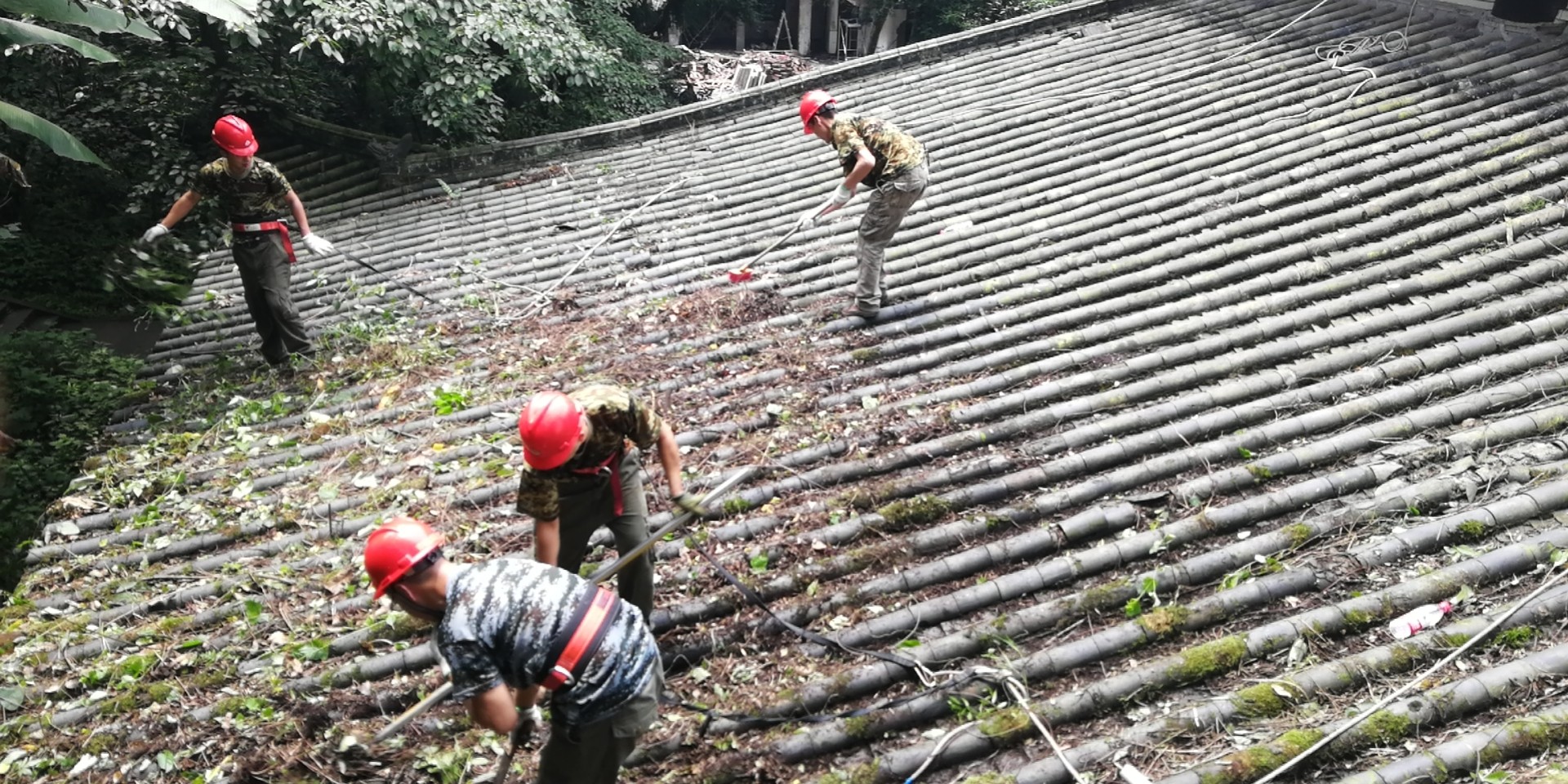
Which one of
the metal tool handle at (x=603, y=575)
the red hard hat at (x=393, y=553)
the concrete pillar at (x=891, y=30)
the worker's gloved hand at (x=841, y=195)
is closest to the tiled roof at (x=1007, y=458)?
the metal tool handle at (x=603, y=575)

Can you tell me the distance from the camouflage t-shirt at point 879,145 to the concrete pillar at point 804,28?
2034cm

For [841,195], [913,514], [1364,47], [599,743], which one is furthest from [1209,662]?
[1364,47]

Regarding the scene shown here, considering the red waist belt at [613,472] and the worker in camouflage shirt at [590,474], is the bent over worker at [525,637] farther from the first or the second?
the red waist belt at [613,472]

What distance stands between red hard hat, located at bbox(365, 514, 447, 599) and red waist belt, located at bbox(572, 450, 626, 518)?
93 centimetres

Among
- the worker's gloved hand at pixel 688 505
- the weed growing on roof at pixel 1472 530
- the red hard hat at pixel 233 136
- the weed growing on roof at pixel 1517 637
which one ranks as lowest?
the weed growing on roof at pixel 1517 637

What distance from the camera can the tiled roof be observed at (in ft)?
10.5

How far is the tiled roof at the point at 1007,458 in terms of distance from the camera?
3209 mm

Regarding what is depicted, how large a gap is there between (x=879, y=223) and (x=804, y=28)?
2080 centimetres

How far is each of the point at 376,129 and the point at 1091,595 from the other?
11144 millimetres

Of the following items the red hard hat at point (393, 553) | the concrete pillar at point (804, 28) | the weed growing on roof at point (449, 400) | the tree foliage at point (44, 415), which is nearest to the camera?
the red hard hat at point (393, 553)

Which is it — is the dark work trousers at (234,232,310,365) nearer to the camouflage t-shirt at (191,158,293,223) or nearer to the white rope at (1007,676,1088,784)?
the camouflage t-shirt at (191,158,293,223)

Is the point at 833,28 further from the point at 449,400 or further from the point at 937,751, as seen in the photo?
the point at 937,751

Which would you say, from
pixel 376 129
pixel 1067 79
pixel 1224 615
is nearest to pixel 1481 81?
pixel 1067 79

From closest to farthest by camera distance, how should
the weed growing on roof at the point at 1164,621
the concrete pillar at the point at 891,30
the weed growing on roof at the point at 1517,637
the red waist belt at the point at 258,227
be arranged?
the weed growing on roof at the point at 1517,637
the weed growing on roof at the point at 1164,621
the red waist belt at the point at 258,227
the concrete pillar at the point at 891,30
